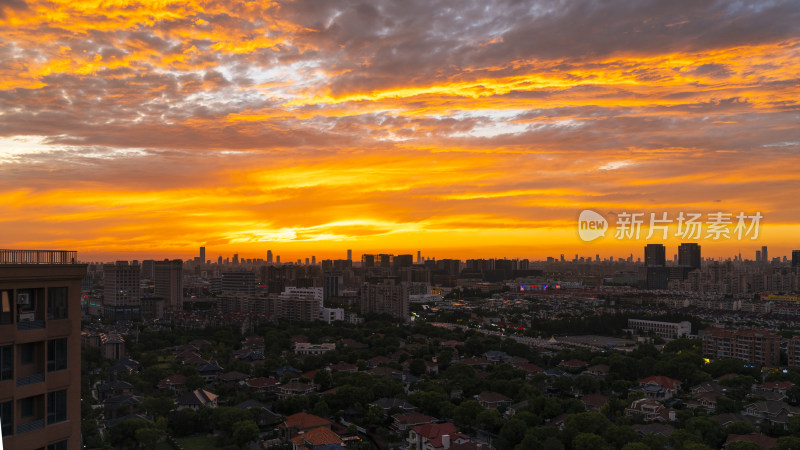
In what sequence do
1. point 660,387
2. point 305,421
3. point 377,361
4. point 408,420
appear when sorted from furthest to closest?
point 377,361, point 660,387, point 408,420, point 305,421

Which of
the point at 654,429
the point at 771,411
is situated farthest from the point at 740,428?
the point at 771,411

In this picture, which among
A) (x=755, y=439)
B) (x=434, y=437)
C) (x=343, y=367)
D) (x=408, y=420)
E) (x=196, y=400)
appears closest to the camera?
(x=755, y=439)

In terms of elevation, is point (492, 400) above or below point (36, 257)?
below

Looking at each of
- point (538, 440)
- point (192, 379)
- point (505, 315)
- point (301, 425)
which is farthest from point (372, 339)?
point (505, 315)

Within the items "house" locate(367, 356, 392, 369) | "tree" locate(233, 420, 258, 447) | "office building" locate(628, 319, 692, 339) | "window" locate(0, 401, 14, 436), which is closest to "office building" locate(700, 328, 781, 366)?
"office building" locate(628, 319, 692, 339)

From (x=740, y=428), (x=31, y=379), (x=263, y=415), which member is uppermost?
(x=31, y=379)

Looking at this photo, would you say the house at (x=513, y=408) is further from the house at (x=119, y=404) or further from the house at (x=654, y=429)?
the house at (x=119, y=404)

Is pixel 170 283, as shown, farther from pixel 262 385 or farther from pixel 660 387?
pixel 660 387
